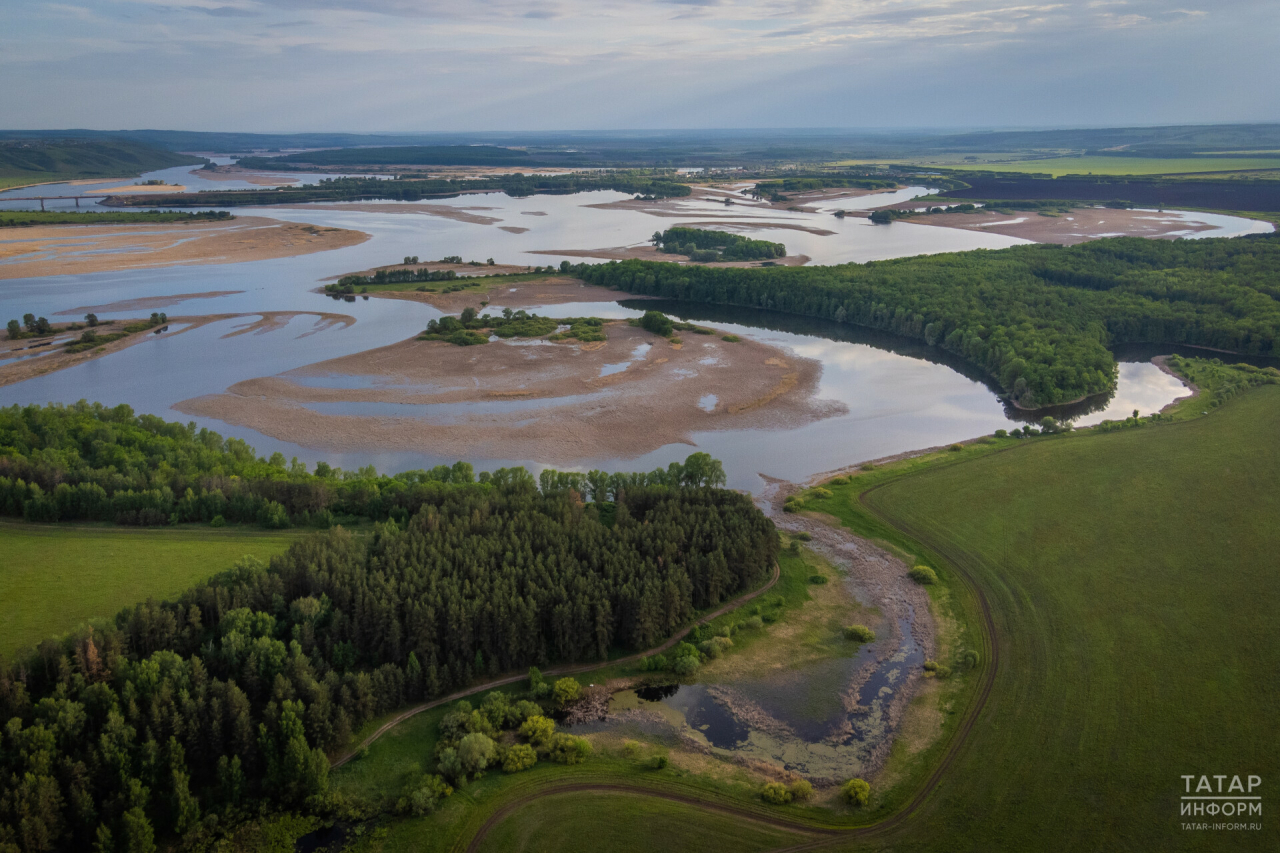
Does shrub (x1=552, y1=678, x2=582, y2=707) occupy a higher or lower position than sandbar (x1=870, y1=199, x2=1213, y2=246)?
lower

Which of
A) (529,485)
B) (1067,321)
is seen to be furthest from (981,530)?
(1067,321)

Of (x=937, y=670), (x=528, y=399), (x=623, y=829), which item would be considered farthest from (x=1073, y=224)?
(x=623, y=829)

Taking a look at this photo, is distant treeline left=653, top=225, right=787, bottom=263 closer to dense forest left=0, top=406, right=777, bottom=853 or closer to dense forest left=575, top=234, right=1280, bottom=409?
dense forest left=575, top=234, right=1280, bottom=409

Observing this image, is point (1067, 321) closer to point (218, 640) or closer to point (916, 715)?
Answer: point (916, 715)

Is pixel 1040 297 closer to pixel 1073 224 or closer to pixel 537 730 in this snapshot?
pixel 1073 224

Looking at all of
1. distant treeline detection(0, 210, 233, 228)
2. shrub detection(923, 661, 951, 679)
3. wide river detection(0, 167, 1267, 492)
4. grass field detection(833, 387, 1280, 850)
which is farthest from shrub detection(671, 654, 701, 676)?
distant treeline detection(0, 210, 233, 228)
